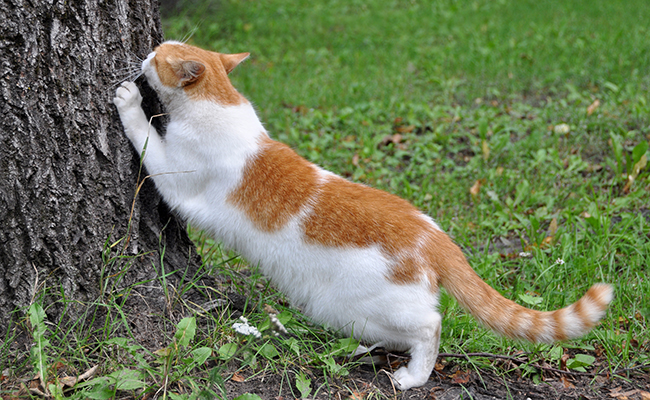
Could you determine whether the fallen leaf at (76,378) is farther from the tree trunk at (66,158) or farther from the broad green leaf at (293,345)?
the broad green leaf at (293,345)

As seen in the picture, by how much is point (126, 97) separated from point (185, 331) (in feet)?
3.20

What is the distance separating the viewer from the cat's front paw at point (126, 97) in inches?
86.4

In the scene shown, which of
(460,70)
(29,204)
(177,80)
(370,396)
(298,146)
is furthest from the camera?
(460,70)

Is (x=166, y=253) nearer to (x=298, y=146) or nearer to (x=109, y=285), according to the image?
(x=109, y=285)

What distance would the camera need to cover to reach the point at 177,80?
7.95 ft

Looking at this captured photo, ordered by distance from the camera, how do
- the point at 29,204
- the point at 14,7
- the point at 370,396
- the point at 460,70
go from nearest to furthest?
1. the point at 14,7
2. the point at 29,204
3. the point at 370,396
4. the point at 460,70

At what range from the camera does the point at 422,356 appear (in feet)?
7.42

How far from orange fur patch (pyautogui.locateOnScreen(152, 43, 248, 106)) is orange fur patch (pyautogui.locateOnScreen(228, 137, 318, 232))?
352mm

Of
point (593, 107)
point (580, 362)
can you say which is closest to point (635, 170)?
point (593, 107)

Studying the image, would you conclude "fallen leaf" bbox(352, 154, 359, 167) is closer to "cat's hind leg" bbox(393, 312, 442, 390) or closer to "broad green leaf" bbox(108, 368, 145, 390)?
"cat's hind leg" bbox(393, 312, 442, 390)

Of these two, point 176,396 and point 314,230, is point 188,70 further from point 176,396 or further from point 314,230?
point 176,396

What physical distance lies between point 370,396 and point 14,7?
195 centimetres

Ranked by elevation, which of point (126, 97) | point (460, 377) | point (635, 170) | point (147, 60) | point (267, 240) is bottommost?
point (460, 377)

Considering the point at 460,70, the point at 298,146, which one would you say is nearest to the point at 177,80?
the point at 298,146
